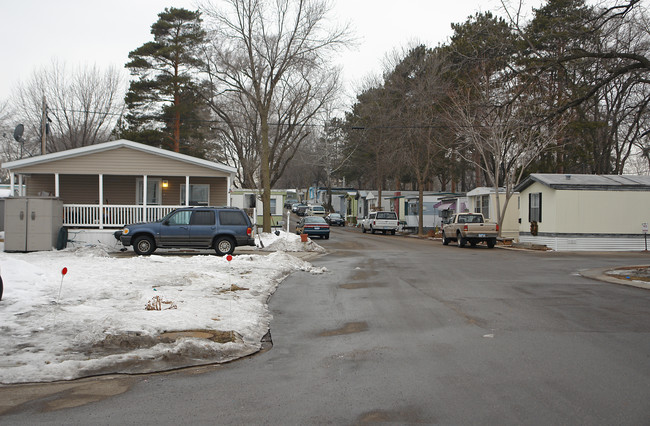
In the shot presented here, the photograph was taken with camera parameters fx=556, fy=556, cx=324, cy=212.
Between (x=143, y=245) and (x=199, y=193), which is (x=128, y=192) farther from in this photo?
(x=143, y=245)

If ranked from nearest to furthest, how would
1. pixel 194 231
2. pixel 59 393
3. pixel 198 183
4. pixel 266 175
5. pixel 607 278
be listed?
pixel 59 393
pixel 607 278
pixel 194 231
pixel 198 183
pixel 266 175

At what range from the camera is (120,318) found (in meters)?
8.22

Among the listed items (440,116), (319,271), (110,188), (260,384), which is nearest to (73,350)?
(260,384)

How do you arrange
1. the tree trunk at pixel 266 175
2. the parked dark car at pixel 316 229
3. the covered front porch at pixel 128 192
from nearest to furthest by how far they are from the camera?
the covered front porch at pixel 128 192 < the tree trunk at pixel 266 175 < the parked dark car at pixel 316 229

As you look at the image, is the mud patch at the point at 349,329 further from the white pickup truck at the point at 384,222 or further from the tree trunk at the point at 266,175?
the white pickup truck at the point at 384,222

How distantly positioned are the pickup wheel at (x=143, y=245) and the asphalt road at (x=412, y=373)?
10.5 m

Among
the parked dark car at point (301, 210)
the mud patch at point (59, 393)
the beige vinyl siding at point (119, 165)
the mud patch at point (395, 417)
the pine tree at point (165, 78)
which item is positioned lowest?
the mud patch at point (59, 393)

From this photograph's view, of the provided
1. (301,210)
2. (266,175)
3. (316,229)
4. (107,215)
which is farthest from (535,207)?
(301,210)

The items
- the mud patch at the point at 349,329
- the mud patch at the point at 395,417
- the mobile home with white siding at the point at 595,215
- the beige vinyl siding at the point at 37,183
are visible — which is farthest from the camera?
the mobile home with white siding at the point at 595,215

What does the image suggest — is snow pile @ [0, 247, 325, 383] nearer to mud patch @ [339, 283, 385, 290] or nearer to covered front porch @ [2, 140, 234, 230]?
mud patch @ [339, 283, 385, 290]

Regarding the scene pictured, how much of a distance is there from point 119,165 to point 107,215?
7.30ft

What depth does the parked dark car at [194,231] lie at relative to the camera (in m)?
20.6

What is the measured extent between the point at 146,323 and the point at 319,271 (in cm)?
878

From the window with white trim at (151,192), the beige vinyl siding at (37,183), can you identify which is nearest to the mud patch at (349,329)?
the window with white trim at (151,192)
